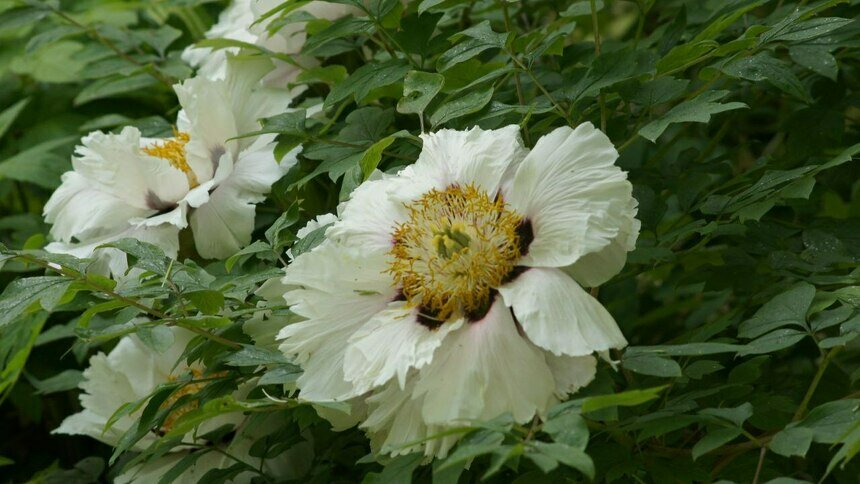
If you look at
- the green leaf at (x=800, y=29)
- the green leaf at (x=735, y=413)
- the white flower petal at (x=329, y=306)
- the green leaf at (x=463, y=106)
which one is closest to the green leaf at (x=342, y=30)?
the green leaf at (x=463, y=106)

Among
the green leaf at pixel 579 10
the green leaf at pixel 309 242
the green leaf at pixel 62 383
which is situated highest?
the green leaf at pixel 579 10

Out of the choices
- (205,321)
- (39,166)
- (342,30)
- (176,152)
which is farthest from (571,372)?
(39,166)

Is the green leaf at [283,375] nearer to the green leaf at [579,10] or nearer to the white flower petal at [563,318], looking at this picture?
the white flower petal at [563,318]

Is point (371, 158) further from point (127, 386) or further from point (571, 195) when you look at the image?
point (127, 386)

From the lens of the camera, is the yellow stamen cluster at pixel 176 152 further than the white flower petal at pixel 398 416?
Yes

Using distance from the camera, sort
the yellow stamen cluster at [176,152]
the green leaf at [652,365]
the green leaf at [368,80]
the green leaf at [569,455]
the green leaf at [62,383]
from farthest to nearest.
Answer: the green leaf at [62,383]
the yellow stamen cluster at [176,152]
the green leaf at [368,80]
the green leaf at [652,365]
the green leaf at [569,455]

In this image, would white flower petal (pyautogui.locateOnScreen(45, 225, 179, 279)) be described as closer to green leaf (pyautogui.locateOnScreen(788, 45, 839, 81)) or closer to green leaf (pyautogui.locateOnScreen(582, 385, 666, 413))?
green leaf (pyautogui.locateOnScreen(582, 385, 666, 413))

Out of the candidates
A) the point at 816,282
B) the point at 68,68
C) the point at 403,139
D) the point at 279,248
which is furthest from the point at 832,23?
the point at 68,68
